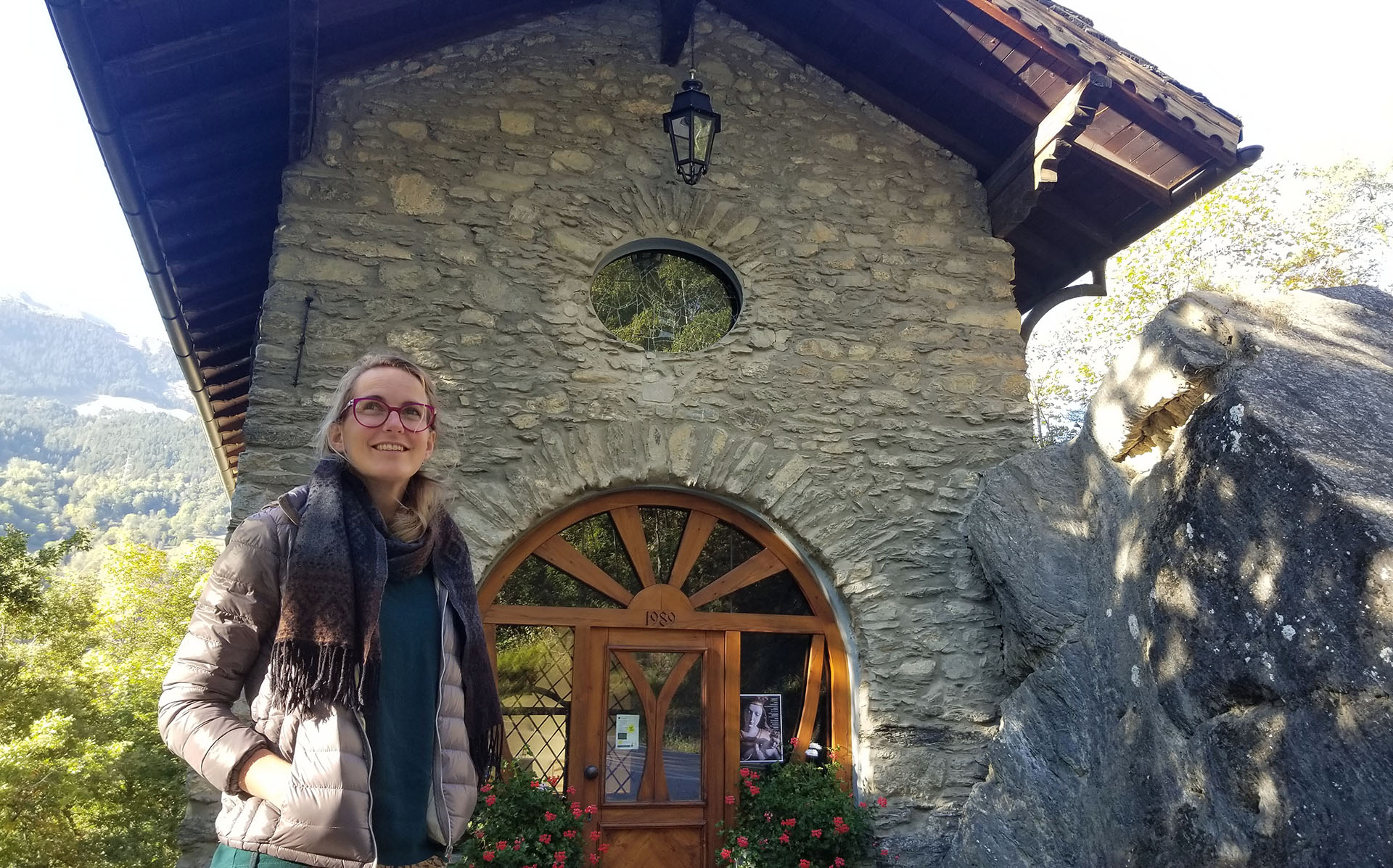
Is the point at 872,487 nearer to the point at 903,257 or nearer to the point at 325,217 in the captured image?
the point at 903,257

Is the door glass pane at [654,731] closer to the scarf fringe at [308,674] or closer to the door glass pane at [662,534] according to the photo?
the door glass pane at [662,534]

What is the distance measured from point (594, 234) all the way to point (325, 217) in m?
1.44

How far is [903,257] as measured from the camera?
546 centimetres

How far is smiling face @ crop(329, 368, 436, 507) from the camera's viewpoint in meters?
1.66

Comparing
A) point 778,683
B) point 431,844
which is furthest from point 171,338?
point 431,844

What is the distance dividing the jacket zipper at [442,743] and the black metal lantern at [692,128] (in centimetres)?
361

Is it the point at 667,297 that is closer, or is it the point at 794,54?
the point at 667,297

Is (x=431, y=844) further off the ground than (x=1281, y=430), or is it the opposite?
(x=1281, y=430)

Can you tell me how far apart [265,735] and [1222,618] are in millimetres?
2167

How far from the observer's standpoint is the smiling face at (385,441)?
1661 mm

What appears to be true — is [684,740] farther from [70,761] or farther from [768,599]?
[70,761]

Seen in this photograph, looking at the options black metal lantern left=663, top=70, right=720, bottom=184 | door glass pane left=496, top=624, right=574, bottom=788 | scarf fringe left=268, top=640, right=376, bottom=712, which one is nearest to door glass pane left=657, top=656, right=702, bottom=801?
door glass pane left=496, top=624, right=574, bottom=788

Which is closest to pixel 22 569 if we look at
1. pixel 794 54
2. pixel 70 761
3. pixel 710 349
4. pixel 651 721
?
pixel 70 761

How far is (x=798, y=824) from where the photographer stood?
14.4ft
